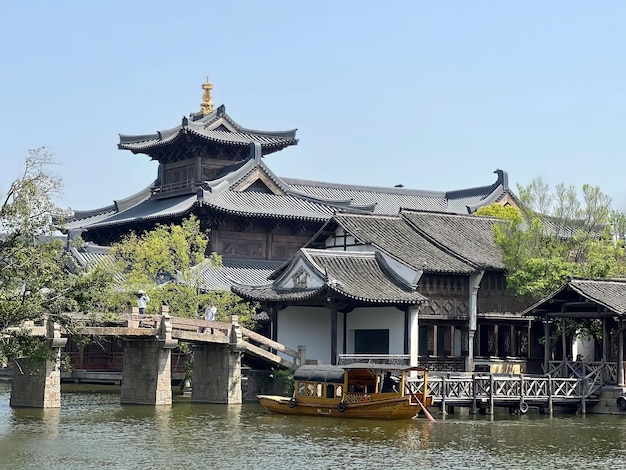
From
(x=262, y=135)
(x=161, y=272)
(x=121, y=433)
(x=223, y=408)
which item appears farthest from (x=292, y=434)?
(x=262, y=135)

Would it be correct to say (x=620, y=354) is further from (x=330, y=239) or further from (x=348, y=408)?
(x=330, y=239)

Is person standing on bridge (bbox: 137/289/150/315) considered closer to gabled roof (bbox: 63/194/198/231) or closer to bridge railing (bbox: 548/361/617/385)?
gabled roof (bbox: 63/194/198/231)

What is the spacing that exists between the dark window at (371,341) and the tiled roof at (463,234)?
16.9 ft

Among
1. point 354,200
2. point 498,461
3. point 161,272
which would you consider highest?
point 354,200

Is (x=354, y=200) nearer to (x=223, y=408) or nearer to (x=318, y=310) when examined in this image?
(x=318, y=310)

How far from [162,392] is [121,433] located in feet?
27.4

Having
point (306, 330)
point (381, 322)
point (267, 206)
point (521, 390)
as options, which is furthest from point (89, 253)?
point (521, 390)

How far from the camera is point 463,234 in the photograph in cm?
6062

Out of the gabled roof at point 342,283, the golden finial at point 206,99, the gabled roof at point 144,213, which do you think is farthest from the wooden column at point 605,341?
the golden finial at point 206,99

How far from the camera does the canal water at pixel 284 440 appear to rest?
3459cm

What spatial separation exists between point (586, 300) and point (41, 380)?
19938 mm

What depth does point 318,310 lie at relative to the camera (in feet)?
186

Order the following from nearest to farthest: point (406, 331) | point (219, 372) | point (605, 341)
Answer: point (605, 341)
point (219, 372)
point (406, 331)

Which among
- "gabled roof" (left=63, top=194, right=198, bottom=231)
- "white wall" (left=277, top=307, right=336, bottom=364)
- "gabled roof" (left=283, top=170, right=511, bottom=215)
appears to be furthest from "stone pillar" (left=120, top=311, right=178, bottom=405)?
"gabled roof" (left=283, top=170, right=511, bottom=215)
